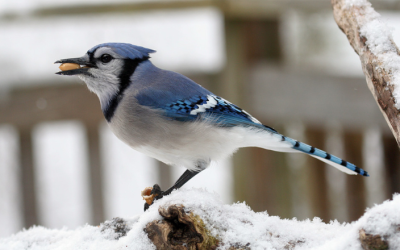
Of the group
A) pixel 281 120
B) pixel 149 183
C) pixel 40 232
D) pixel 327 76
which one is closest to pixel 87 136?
pixel 149 183

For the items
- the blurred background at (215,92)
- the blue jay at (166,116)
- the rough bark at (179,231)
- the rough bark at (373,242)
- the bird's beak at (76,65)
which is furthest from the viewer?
the blurred background at (215,92)

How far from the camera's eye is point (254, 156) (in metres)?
2.39

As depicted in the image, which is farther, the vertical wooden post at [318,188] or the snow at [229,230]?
the vertical wooden post at [318,188]

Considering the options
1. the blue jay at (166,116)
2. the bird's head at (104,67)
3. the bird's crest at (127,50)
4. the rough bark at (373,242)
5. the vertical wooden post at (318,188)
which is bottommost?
the vertical wooden post at (318,188)

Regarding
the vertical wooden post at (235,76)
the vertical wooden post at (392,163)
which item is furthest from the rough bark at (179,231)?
the vertical wooden post at (392,163)

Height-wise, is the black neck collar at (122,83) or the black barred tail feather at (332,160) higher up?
the black neck collar at (122,83)

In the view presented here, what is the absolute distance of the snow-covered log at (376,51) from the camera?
1348 millimetres

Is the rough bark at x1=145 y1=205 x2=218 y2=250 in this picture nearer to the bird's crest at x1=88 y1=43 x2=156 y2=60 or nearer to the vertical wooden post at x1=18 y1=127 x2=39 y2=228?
the bird's crest at x1=88 y1=43 x2=156 y2=60

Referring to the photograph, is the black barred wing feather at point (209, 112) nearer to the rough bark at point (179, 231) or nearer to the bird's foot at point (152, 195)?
the bird's foot at point (152, 195)

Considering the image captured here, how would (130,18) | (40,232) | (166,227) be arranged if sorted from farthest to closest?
(130,18) < (40,232) < (166,227)

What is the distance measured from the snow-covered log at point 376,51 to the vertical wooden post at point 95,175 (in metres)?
1.65

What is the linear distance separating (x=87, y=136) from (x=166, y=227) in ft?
5.22

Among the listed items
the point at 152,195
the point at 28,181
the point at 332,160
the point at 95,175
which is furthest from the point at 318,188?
the point at 28,181

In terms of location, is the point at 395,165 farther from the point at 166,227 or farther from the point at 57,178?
the point at 57,178
